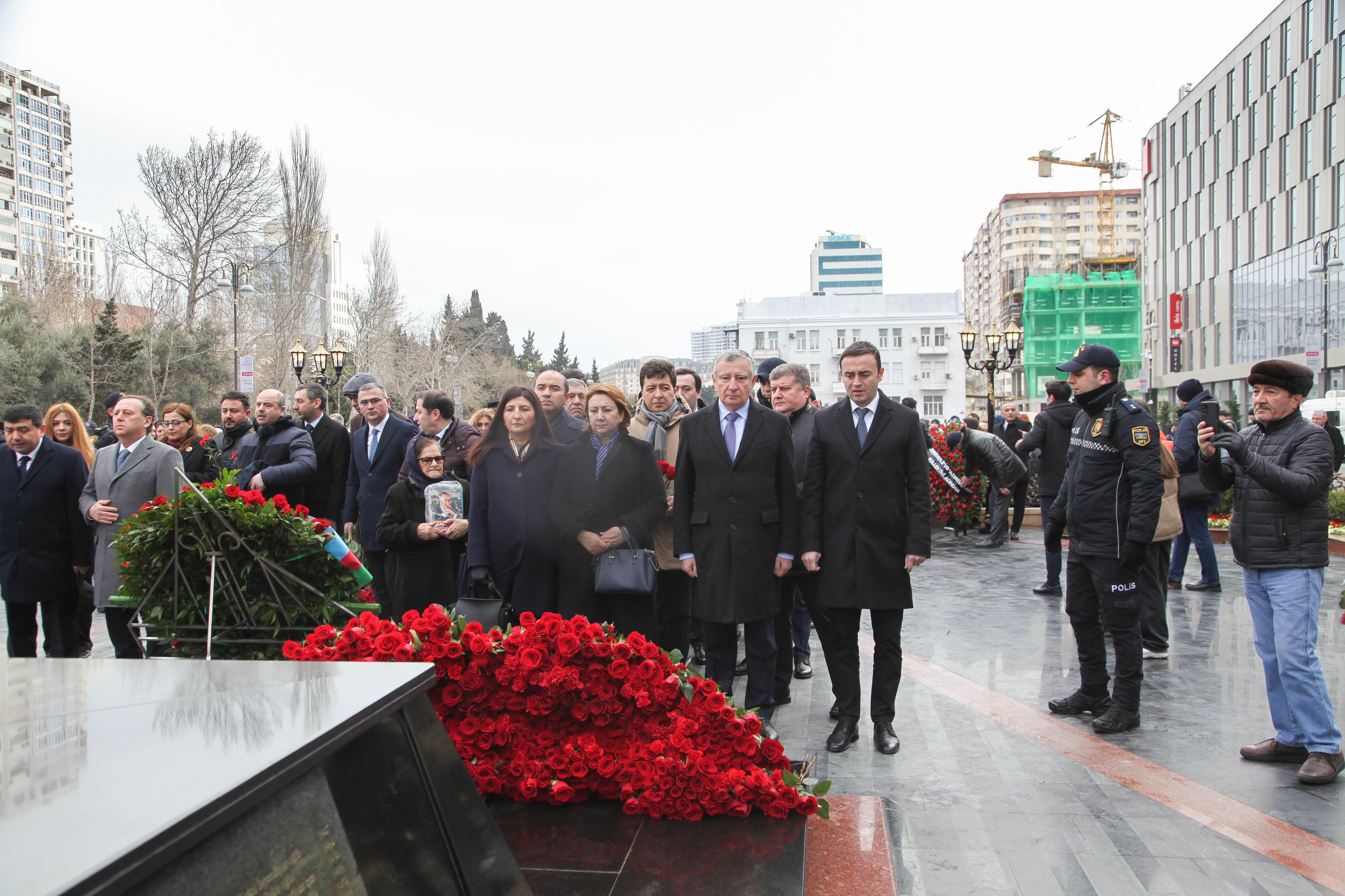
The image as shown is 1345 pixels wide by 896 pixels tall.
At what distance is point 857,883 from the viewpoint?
9.98ft

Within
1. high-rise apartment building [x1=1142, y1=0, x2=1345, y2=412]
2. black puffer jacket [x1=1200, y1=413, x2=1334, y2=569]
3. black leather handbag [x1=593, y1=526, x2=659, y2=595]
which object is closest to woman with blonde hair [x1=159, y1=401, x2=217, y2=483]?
black leather handbag [x1=593, y1=526, x2=659, y2=595]

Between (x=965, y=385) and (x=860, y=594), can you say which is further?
(x=965, y=385)

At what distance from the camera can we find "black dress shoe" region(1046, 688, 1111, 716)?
17.1 ft

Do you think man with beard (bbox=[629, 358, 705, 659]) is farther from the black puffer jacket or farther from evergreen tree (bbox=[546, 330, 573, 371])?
evergreen tree (bbox=[546, 330, 573, 371])

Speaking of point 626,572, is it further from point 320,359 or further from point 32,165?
point 32,165

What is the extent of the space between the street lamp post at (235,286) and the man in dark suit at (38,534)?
15.9 metres

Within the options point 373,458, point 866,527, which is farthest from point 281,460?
point 866,527

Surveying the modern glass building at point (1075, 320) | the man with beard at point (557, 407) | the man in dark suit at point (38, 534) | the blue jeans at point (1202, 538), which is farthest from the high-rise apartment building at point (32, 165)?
the blue jeans at point (1202, 538)

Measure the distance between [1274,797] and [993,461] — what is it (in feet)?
29.8

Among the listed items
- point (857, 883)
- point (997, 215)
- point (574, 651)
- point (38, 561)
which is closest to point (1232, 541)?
point (857, 883)

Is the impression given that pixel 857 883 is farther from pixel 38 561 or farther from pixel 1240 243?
pixel 1240 243

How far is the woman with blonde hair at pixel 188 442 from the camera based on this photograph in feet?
24.5

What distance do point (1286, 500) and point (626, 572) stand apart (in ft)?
10.8

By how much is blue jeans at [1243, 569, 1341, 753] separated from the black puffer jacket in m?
0.09
